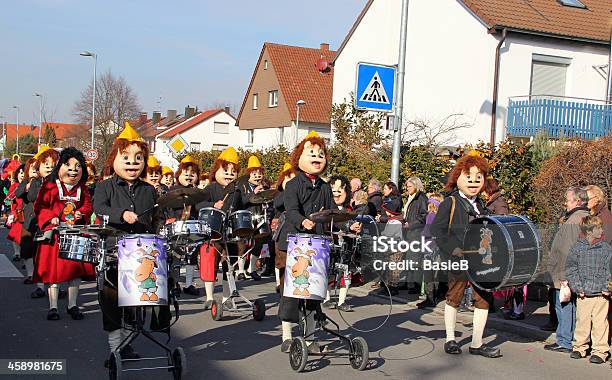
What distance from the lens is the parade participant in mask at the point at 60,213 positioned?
8.77m

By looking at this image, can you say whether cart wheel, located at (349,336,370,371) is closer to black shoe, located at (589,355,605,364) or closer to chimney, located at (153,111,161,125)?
black shoe, located at (589,355,605,364)

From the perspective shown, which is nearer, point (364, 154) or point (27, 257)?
point (27, 257)

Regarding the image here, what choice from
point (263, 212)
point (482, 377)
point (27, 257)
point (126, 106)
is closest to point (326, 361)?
point (482, 377)

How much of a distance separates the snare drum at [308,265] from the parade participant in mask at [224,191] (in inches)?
113

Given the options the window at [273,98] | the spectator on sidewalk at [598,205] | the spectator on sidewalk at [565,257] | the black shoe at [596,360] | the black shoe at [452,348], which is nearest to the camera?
the black shoe at [596,360]

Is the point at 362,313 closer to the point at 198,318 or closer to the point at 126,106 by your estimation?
the point at 198,318

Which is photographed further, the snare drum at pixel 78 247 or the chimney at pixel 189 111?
the chimney at pixel 189 111

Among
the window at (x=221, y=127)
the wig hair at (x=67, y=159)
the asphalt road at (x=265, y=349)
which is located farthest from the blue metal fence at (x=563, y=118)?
the window at (x=221, y=127)

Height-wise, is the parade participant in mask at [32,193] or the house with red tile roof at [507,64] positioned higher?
the house with red tile roof at [507,64]

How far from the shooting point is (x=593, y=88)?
2477 centimetres

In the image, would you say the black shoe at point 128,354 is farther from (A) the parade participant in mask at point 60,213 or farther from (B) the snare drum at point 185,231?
(A) the parade participant in mask at point 60,213

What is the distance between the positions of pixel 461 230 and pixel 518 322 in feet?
8.71

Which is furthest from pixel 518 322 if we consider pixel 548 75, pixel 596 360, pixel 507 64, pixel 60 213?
pixel 548 75

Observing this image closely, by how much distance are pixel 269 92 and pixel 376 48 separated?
1679 centimetres
